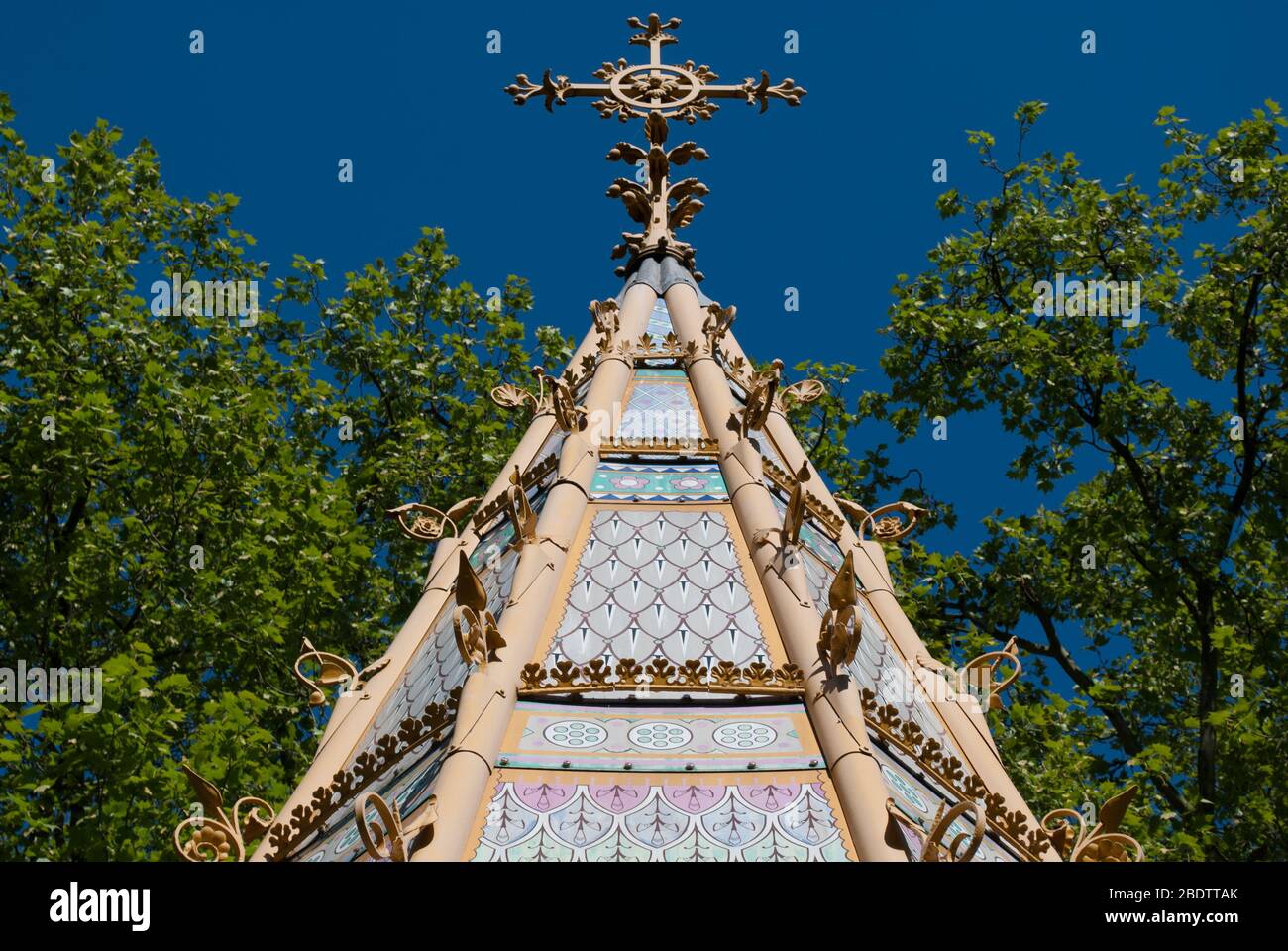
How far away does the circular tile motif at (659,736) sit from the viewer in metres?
8.20

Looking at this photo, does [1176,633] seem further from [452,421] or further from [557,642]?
[557,642]

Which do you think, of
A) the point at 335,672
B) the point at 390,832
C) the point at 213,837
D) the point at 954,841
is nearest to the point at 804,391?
the point at 335,672

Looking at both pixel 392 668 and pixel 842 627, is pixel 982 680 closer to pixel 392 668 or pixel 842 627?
pixel 842 627

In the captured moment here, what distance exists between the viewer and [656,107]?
55.0 feet

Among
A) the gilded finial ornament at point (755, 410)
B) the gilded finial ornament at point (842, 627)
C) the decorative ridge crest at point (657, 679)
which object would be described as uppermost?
the gilded finial ornament at point (755, 410)

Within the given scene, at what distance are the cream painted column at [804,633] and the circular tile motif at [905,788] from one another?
9.2 inches

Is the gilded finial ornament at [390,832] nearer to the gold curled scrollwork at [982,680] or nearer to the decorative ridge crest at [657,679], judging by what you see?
the decorative ridge crest at [657,679]

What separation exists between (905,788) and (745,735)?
774 mm

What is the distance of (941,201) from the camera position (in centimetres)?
2498

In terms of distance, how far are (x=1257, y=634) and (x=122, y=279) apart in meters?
13.7

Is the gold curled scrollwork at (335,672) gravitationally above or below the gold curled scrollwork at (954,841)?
above

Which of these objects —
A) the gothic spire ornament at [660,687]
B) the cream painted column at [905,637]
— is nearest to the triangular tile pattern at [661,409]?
the gothic spire ornament at [660,687]

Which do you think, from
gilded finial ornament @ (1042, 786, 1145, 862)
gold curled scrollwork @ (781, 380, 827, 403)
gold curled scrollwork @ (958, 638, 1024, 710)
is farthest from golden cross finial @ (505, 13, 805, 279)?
gilded finial ornament @ (1042, 786, 1145, 862)

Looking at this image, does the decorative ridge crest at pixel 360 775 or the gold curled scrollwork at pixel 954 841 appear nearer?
the gold curled scrollwork at pixel 954 841
